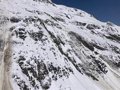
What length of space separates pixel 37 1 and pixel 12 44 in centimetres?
2870

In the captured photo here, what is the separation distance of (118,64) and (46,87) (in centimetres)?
2146

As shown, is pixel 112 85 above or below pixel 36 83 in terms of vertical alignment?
below

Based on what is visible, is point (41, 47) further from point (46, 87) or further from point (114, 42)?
point (114, 42)

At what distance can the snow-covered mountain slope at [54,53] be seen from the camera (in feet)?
122

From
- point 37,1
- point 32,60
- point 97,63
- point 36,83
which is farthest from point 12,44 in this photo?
point 37,1

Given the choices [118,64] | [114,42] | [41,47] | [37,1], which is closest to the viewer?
[41,47]

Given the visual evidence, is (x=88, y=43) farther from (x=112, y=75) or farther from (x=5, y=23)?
(x=5, y=23)

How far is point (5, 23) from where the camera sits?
47219mm

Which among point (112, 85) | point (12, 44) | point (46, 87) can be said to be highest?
point (12, 44)

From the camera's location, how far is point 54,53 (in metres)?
43.5

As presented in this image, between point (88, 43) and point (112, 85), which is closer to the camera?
point (112, 85)

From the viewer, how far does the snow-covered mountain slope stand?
37.2 metres

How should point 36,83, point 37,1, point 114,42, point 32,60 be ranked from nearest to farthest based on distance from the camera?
point 36,83
point 32,60
point 114,42
point 37,1

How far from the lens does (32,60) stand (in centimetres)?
3903
